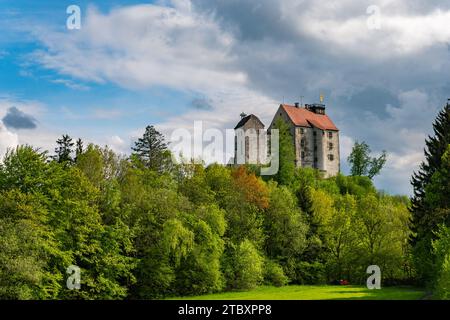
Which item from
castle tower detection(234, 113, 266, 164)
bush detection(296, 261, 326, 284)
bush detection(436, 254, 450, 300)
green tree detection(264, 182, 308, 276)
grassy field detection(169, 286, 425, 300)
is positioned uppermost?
castle tower detection(234, 113, 266, 164)

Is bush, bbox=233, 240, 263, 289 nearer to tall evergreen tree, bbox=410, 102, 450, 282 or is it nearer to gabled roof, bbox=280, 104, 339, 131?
tall evergreen tree, bbox=410, 102, 450, 282

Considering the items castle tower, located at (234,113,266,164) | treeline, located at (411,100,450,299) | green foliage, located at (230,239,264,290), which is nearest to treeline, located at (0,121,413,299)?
green foliage, located at (230,239,264,290)

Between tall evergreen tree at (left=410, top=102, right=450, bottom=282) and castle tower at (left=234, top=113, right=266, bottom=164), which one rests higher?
castle tower at (left=234, top=113, right=266, bottom=164)

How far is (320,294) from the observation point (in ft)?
160

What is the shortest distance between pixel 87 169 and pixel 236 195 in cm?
1612

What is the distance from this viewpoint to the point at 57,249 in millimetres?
42281

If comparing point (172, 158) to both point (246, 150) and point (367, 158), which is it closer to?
point (246, 150)

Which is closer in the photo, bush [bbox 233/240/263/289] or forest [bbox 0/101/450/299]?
forest [bbox 0/101/450/299]

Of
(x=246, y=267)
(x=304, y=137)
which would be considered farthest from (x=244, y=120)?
(x=246, y=267)

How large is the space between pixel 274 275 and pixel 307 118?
53.3 meters

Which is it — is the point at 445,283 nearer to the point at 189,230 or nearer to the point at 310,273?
the point at 189,230

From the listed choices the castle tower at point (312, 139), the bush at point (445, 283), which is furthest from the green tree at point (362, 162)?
the bush at point (445, 283)

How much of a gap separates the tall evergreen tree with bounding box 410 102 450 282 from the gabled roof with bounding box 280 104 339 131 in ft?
175

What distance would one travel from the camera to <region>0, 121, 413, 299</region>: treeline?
41.4 metres
